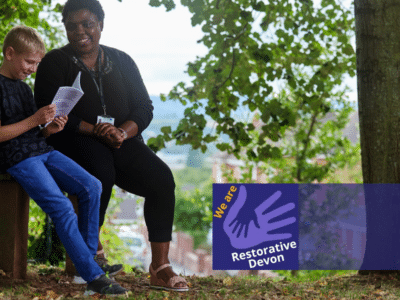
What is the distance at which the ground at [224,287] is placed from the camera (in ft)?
10.9

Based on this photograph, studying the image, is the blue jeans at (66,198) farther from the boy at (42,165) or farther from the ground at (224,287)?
the ground at (224,287)

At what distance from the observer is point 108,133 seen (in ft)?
10.9

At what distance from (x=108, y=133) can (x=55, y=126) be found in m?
0.36

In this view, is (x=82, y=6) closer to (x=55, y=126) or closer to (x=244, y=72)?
(x=55, y=126)

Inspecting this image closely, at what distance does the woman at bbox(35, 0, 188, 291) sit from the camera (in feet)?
10.9

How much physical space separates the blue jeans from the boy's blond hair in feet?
2.23

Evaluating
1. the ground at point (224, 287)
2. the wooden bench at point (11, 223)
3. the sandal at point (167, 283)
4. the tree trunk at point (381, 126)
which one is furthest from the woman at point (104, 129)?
the tree trunk at point (381, 126)

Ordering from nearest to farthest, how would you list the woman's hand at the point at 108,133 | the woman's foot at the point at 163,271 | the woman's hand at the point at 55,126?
the woman's hand at the point at 55,126, the woman's hand at the point at 108,133, the woman's foot at the point at 163,271

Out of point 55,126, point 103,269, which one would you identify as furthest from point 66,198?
point 103,269

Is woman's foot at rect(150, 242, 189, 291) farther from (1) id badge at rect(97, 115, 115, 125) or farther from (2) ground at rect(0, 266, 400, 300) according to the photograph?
(1) id badge at rect(97, 115, 115, 125)

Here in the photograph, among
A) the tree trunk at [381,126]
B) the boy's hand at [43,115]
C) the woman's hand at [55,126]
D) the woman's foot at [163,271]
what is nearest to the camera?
the boy's hand at [43,115]

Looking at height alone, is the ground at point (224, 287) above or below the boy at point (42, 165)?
below

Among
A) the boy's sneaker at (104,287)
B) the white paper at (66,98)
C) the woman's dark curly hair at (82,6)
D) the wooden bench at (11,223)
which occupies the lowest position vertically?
the boy's sneaker at (104,287)

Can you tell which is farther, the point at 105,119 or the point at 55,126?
the point at 105,119
